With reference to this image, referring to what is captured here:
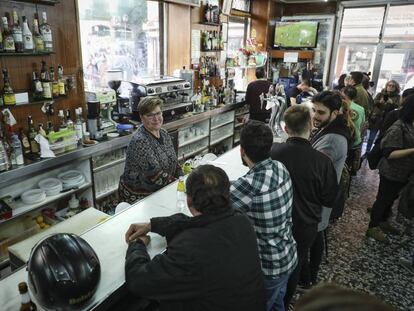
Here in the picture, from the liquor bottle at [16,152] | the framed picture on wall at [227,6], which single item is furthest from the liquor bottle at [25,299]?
the framed picture on wall at [227,6]

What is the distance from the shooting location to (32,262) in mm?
1246

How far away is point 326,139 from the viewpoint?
250 cm

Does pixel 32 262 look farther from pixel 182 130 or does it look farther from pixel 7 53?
pixel 182 130

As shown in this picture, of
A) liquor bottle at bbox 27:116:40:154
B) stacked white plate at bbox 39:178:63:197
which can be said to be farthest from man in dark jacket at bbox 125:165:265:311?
liquor bottle at bbox 27:116:40:154

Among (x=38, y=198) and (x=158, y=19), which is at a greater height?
(x=158, y=19)

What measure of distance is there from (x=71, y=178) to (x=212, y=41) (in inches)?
147

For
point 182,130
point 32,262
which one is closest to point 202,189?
point 32,262

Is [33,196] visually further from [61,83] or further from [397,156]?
[397,156]

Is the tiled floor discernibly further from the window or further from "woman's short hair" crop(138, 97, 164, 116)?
the window

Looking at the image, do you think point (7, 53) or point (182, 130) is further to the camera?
point (182, 130)

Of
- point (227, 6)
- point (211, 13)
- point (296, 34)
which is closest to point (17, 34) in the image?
point (211, 13)

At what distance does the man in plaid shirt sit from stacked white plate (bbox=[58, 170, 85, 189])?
6.96 ft

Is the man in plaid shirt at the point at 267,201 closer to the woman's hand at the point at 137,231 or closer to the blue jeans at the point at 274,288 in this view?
the blue jeans at the point at 274,288

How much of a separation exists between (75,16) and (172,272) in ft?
10.1
